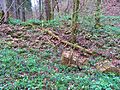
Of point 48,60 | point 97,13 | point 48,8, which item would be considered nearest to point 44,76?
point 48,60

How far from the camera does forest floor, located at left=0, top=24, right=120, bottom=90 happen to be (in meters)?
6.12

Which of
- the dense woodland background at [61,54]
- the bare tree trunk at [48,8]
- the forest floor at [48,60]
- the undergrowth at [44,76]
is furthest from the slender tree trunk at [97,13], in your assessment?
the undergrowth at [44,76]

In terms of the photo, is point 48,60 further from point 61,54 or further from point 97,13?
point 97,13

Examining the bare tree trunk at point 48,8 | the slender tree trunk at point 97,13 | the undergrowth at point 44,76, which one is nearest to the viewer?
the undergrowth at point 44,76

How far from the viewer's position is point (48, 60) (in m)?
8.13

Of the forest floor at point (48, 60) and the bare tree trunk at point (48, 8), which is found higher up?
the bare tree trunk at point (48, 8)

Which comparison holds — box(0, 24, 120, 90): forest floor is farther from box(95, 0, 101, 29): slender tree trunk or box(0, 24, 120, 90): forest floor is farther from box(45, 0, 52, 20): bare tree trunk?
box(45, 0, 52, 20): bare tree trunk

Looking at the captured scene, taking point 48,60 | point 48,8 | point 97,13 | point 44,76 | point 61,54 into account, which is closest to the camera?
point 44,76

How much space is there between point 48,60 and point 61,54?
2.89 feet

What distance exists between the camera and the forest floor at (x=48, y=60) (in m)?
6.12

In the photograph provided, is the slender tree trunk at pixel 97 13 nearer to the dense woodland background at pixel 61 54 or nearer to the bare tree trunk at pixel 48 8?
the dense woodland background at pixel 61 54

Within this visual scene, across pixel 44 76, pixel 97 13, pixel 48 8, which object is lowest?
pixel 44 76

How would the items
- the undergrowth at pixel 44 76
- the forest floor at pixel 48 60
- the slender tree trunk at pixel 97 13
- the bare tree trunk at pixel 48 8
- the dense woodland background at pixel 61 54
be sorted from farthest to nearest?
1. the bare tree trunk at pixel 48 8
2. the slender tree trunk at pixel 97 13
3. the dense woodland background at pixel 61 54
4. the forest floor at pixel 48 60
5. the undergrowth at pixel 44 76

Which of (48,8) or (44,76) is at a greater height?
(48,8)
